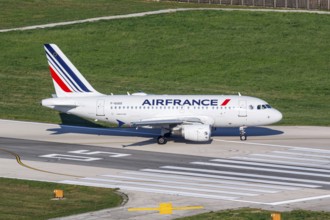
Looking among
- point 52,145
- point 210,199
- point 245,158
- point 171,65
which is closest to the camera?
point 210,199

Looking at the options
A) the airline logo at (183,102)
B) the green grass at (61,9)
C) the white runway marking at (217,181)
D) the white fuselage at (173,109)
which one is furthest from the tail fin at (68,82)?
the green grass at (61,9)

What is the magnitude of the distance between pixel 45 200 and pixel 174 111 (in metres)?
21.2

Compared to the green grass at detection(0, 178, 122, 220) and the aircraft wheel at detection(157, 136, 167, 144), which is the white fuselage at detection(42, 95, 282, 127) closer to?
the aircraft wheel at detection(157, 136, 167, 144)

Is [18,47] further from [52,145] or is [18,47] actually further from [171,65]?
[52,145]

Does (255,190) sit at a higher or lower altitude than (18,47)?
lower

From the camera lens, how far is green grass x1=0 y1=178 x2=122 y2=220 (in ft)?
187

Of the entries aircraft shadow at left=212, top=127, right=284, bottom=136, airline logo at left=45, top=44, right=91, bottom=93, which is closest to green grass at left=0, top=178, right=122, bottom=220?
airline logo at left=45, top=44, right=91, bottom=93

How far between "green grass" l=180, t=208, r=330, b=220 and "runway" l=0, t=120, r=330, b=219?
6.03ft

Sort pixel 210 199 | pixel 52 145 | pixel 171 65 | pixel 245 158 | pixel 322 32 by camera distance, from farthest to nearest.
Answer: pixel 322 32 < pixel 171 65 < pixel 52 145 < pixel 245 158 < pixel 210 199

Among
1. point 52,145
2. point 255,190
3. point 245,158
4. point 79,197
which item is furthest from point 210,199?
point 52,145

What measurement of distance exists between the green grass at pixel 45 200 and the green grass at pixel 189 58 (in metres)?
27.1

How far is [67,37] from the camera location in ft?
411

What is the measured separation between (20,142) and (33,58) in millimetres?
39931

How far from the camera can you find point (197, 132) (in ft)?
252
